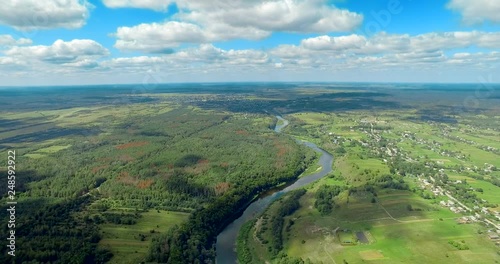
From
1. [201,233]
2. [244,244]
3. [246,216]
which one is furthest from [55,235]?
[246,216]

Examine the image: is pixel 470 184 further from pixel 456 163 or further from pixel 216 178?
pixel 216 178

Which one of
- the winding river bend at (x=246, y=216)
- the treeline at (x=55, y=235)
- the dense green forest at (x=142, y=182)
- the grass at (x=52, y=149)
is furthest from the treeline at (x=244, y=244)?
the grass at (x=52, y=149)

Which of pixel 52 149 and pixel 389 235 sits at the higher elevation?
pixel 52 149

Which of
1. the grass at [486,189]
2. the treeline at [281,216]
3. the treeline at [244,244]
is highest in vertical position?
the grass at [486,189]

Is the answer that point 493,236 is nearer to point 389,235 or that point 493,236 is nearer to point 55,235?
point 389,235

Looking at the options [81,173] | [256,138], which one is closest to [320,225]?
[81,173]

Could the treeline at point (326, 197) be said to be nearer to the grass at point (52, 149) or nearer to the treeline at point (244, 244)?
the treeline at point (244, 244)
